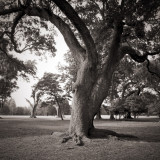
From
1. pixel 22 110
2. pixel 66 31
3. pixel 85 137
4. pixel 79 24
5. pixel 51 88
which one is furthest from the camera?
pixel 22 110

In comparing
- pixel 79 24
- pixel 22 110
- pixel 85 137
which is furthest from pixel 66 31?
pixel 22 110

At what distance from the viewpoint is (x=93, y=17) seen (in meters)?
11.8

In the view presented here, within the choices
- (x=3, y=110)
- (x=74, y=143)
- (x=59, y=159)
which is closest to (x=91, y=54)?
(x=74, y=143)

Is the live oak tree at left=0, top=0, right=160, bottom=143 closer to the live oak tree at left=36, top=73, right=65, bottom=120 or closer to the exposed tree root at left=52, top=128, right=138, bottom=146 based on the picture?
the exposed tree root at left=52, top=128, right=138, bottom=146

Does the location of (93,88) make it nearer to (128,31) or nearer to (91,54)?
(91,54)

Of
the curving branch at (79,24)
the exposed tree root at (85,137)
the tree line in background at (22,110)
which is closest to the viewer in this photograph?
the exposed tree root at (85,137)

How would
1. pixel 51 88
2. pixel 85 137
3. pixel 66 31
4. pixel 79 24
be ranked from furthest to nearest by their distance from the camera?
pixel 51 88 < pixel 66 31 < pixel 85 137 < pixel 79 24

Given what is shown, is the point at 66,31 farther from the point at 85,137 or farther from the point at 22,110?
the point at 22,110

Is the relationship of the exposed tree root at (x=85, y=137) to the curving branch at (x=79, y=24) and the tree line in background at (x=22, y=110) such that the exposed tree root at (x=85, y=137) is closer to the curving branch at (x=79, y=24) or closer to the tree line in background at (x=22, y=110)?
the curving branch at (x=79, y=24)

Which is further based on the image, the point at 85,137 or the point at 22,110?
the point at 22,110

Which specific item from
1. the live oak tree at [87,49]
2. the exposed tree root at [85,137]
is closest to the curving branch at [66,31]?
the live oak tree at [87,49]

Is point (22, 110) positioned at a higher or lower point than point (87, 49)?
lower

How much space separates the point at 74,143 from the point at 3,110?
83475 millimetres

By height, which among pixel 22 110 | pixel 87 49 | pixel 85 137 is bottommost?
pixel 22 110
